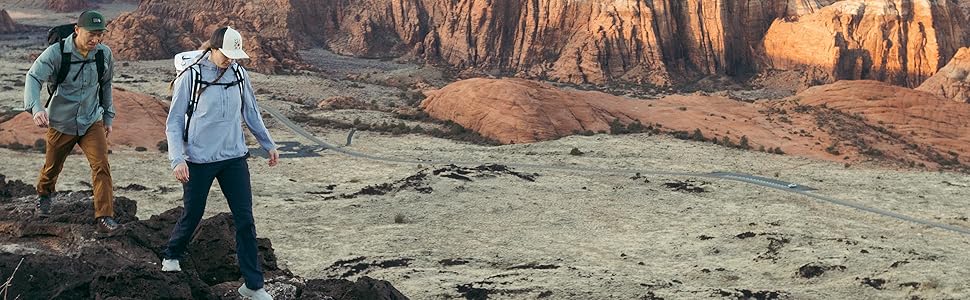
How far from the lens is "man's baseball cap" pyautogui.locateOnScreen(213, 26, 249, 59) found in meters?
6.77

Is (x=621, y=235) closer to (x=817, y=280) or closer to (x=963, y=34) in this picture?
(x=817, y=280)

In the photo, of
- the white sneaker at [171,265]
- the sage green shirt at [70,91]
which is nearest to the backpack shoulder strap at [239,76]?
the white sneaker at [171,265]

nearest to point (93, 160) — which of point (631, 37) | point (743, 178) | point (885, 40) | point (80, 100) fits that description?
point (80, 100)

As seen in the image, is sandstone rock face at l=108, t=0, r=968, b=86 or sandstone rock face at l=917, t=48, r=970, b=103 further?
sandstone rock face at l=108, t=0, r=968, b=86

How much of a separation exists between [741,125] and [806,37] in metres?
24.5

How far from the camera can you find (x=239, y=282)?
7.69 m

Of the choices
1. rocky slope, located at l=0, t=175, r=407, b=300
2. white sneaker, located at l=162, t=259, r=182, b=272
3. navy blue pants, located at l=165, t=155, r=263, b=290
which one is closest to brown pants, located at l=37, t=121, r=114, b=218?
rocky slope, located at l=0, t=175, r=407, b=300

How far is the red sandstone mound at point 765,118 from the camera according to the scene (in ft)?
111

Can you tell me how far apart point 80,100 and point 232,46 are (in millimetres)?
2240

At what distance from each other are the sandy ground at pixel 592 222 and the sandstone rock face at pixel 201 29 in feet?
85.0

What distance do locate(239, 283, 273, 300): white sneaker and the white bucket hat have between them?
166 centimetres

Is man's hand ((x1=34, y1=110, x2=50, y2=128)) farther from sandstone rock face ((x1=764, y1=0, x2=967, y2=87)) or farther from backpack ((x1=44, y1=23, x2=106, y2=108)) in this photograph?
sandstone rock face ((x1=764, y1=0, x2=967, y2=87))

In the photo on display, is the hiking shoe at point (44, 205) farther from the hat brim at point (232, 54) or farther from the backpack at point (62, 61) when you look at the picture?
the hat brim at point (232, 54)

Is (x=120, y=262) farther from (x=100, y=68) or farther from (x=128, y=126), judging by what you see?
(x=128, y=126)
